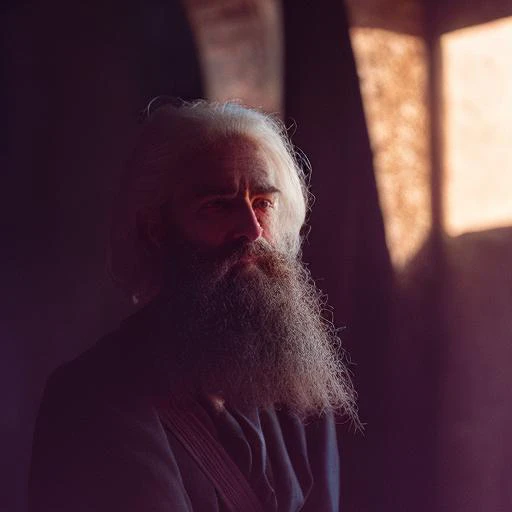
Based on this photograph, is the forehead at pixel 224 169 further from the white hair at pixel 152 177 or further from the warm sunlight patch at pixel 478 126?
the warm sunlight patch at pixel 478 126

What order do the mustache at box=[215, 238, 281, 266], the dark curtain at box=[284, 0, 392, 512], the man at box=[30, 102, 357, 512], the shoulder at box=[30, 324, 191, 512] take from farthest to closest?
the dark curtain at box=[284, 0, 392, 512] < the mustache at box=[215, 238, 281, 266] < the man at box=[30, 102, 357, 512] < the shoulder at box=[30, 324, 191, 512]

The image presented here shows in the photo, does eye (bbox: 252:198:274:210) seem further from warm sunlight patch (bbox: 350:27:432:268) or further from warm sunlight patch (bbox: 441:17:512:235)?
warm sunlight patch (bbox: 441:17:512:235)

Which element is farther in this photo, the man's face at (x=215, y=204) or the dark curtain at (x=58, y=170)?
the man's face at (x=215, y=204)

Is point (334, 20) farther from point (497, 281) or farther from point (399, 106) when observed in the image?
point (497, 281)

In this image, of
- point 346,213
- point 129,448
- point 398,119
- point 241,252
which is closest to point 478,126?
point 398,119

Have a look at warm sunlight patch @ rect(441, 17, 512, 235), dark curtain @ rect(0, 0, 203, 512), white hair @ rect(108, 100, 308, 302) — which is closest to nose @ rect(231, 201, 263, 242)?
white hair @ rect(108, 100, 308, 302)

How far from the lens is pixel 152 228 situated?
7.17 ft

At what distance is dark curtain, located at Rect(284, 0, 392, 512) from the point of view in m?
2.46

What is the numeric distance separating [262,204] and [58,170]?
56 centimetres

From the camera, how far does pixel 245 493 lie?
1973 millimetres

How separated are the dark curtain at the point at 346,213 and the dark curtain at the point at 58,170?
46 centimetres

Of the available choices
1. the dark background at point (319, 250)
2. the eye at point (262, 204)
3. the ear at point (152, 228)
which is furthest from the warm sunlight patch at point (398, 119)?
the ear at point (152, 228)

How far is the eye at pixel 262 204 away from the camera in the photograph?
2.20 m

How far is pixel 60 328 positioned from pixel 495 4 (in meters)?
1.73
